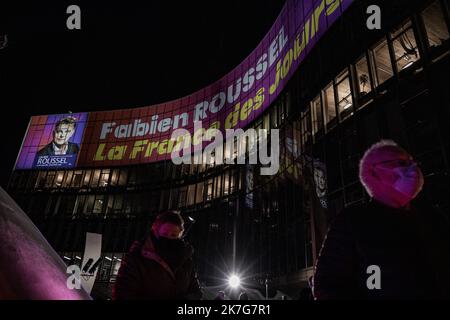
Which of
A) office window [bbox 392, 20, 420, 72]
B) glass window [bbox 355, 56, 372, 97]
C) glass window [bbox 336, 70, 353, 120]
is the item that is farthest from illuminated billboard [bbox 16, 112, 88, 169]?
office window [bbox 392, 20, 420, 72]

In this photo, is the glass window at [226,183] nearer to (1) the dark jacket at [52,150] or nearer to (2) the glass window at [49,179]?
(1) the dark jacket at [52,150]

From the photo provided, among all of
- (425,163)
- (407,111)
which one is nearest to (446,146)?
(425,163)

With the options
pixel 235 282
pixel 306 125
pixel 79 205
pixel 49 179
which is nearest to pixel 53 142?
pixel 49 179

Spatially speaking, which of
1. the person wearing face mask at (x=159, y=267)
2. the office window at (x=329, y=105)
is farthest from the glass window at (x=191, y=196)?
the person wearing face mask at (x=159, y=267)

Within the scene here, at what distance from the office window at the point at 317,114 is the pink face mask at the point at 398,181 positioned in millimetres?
16511

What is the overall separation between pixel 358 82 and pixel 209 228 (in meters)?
19.4

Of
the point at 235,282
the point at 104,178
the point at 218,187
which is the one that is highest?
the point at 104,178

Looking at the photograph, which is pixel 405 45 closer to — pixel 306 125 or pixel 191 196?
pixel 306 125

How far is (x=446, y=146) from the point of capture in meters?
10.1

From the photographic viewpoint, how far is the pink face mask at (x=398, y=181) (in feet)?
6.45

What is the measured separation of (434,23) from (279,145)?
12142 millimetres

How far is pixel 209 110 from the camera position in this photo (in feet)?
107
